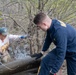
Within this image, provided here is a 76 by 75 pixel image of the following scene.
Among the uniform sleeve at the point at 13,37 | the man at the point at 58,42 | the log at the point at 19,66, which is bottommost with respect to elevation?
the log at the point at 19,66

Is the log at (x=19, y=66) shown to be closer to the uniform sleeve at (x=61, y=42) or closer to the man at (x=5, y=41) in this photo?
the man at (x=5, y=41)

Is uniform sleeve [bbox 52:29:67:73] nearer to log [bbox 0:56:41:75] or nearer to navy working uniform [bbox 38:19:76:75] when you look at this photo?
navy working uniform [bbox 38:19:76:75]

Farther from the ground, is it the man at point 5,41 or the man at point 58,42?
the man at point 58,42

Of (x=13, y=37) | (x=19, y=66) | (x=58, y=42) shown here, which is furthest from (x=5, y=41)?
(x=58, y=42)

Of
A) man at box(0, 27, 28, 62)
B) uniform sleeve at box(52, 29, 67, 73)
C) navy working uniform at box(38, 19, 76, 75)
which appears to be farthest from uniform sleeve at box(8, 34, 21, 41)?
uniform sleeve at box(52, 29, 67, 73)

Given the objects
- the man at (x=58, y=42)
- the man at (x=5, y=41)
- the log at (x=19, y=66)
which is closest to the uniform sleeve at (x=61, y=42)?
the man at (x=58, y=42)

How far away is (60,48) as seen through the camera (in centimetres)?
428

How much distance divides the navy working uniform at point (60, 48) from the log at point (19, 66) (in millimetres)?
688

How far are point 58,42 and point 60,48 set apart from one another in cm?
10

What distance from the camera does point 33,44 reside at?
20.8 feet

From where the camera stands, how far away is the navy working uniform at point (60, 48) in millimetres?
4266

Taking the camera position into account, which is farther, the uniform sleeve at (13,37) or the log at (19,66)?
the uniform sleeve at (13,37)

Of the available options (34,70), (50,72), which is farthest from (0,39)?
(50,72)

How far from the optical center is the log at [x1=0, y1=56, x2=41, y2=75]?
5.16m
